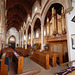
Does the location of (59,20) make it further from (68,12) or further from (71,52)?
(71,52)

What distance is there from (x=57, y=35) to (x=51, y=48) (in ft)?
5.74

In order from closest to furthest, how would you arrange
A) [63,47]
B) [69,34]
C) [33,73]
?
[33,73] < [69,34] < [63,47]

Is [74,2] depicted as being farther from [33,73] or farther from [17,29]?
[17,29]

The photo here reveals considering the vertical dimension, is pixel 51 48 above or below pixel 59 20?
below

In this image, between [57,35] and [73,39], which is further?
[57,35]

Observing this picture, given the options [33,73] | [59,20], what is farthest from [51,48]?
[33,73]

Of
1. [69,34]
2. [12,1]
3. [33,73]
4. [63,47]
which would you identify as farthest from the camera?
[12,1]

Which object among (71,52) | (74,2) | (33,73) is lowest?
(33,73)

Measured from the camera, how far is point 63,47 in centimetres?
519

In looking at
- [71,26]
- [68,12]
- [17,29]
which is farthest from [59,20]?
[17,29]

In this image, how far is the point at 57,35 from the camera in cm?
539

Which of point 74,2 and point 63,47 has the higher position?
point 74,2

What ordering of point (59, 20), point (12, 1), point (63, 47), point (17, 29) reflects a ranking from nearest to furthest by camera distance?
point (63, 47) → point (59, 20) → point (12, 1) → point (17, 29)

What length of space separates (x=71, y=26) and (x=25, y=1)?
358 inches
